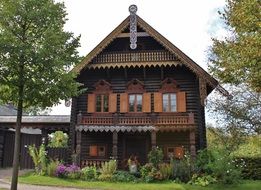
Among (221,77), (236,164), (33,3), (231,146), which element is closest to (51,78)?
(33,3)

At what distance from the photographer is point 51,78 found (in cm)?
1319

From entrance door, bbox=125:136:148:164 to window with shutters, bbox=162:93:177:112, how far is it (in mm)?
2866

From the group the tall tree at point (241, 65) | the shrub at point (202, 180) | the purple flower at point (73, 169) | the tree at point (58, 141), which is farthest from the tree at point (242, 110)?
the tree at point (58, 141)

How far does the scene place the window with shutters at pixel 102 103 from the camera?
2533 centimetres

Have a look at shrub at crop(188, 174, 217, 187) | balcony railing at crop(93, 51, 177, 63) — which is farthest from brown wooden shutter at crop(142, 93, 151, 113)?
shrub at crop(188, 174, 217, 187)

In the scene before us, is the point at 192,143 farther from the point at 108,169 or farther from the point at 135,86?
the point at 135,86

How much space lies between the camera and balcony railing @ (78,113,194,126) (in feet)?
74.7

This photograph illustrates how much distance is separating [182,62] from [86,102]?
315 inches

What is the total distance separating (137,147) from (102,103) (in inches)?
168

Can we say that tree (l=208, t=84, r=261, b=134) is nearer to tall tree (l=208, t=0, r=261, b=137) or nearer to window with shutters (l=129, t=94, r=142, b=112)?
tall tree (l=208, t=0, r=261, b=137)

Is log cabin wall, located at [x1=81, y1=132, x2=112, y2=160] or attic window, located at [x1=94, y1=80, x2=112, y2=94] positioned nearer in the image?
log cabin wall, located at [x1=81, y1=132, x2=112, y2=160]

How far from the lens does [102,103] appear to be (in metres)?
25.5

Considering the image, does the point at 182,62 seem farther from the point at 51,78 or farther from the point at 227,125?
the point at 51,78

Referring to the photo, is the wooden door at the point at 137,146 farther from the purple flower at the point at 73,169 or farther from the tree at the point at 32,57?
the tree at the point at 32,57
